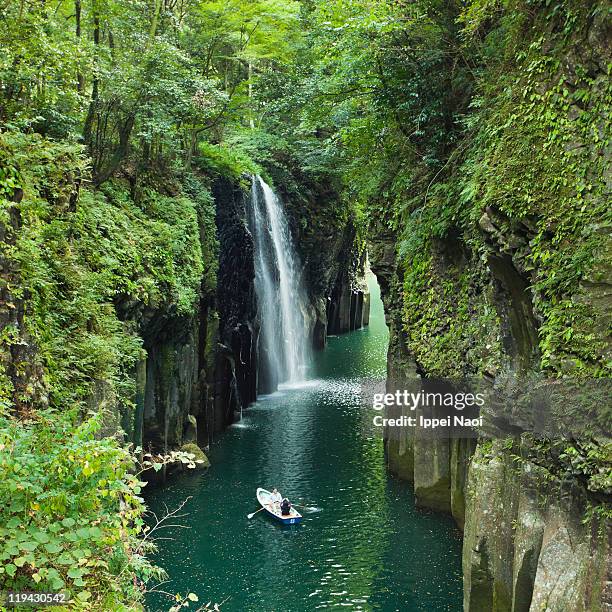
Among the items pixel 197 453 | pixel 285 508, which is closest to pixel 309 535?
pixel 285 508

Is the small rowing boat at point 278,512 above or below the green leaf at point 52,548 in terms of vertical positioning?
below

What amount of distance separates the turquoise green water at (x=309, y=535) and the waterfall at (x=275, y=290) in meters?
8.11

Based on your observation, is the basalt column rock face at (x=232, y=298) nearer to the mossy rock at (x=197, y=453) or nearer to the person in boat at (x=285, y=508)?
the mossy rock at (x=197, y=453)

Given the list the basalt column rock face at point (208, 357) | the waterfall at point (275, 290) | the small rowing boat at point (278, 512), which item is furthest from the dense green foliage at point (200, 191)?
the small rowing boat at point (278, 512)

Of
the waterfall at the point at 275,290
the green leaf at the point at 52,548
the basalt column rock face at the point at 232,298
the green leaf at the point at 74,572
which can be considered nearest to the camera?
the green leaf at the point at 74,572

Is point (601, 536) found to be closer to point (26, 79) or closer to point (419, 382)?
point (419, 382)

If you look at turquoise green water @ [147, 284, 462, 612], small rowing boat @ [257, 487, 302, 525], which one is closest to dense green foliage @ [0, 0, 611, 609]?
turquoise green water @ [147, 284, 462, 612]

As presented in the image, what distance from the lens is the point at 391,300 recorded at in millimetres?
21672

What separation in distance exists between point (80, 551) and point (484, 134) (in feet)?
35.4

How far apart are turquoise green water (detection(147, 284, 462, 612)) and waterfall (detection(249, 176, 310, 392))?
8108 mm

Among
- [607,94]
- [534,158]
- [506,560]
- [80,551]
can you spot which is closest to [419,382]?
[506,560]

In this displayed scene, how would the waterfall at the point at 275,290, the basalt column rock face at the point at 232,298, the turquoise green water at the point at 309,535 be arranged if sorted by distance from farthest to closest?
the waterfall at the point at 275,290
the basalt column rock face at the point at 232,298
the turquoise green water at the point at 309,535

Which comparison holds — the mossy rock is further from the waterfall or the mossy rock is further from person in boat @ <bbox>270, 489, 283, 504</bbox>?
the waterfall

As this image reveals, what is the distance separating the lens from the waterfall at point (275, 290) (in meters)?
32.5
